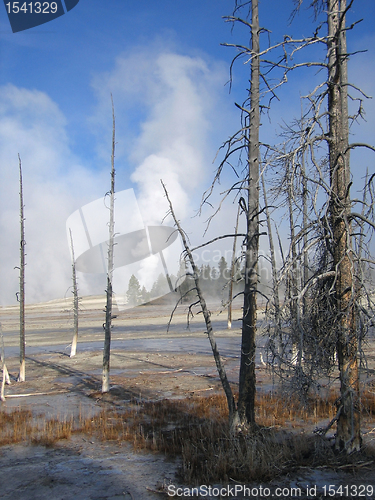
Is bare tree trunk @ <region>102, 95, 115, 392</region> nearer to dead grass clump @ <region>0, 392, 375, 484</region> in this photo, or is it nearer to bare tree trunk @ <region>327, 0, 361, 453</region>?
dead grass clump @ <region>0, 392, 375, 484</region>

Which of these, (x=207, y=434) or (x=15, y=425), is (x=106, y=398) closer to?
(x=15, y=425)

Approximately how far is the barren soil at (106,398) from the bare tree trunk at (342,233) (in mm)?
992

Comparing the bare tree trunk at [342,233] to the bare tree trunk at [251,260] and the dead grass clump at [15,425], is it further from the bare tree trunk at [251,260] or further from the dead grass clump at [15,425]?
the dead grass clump at [15,425]

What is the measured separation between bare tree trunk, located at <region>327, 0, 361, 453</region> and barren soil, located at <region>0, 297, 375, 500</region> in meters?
0.99

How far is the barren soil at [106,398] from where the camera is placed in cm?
708

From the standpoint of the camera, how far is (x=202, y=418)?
38.6 ft

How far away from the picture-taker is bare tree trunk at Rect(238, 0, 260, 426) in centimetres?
877

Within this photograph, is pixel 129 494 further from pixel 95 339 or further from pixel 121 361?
pixel 95 339

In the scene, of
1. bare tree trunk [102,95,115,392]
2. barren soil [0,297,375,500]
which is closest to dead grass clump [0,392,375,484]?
barren soil [0,297,375,500]

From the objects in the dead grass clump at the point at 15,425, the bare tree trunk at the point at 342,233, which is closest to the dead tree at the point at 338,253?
the bare tree trunk at the point at 342,233

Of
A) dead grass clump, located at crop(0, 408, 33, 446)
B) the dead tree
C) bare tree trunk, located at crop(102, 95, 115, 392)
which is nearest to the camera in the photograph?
the dead tree

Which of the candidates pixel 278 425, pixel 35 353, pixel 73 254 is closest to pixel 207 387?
pixel 278 425

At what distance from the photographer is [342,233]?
7.19m

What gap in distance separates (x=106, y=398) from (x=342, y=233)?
1201 centimetres
